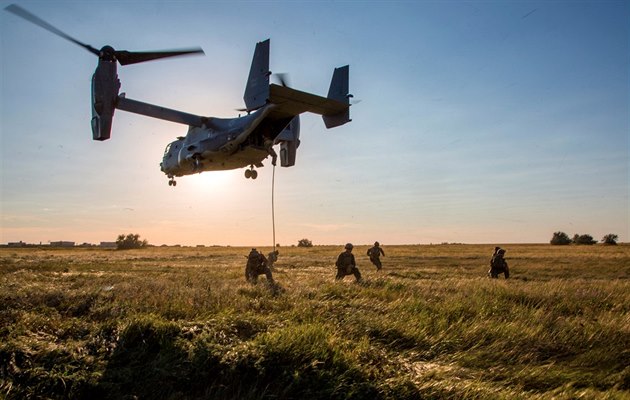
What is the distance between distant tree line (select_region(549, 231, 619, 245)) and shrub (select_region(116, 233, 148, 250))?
3914 inches

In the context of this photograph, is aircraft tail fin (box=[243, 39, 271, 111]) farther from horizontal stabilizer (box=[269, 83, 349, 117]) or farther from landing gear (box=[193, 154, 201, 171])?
landing gear (box=[193, 154, 201, 171])

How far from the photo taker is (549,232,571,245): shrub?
10719 cm

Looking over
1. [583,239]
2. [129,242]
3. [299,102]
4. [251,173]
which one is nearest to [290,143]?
[251,173]

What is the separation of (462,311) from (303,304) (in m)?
3.50

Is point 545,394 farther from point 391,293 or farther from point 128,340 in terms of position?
point 391,293

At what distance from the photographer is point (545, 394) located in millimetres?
5594

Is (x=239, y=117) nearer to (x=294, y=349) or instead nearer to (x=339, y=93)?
(x=339, y=93)

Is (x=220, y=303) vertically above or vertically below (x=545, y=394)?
above

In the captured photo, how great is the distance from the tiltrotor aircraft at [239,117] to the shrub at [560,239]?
107m

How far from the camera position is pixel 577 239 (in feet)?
344

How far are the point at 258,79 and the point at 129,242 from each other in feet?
305

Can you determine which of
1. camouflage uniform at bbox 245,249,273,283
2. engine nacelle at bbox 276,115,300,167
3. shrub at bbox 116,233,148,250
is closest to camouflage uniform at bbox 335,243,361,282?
camouflage uniform at bbox 245,249,273,283

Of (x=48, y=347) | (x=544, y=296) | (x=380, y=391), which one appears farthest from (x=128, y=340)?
(x=544, y=296)

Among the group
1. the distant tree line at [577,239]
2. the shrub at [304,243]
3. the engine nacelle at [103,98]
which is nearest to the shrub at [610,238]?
the distant tree line at [577,239]
